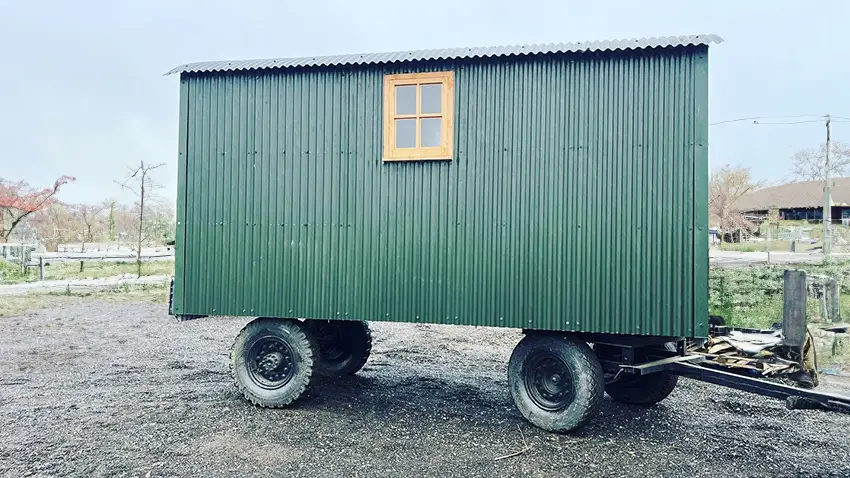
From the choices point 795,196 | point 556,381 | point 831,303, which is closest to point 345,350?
point 556,381

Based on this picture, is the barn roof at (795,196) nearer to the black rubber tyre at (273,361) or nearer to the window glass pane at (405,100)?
the window glass pane at (405,100)

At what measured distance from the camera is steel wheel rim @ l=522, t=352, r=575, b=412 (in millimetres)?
5785

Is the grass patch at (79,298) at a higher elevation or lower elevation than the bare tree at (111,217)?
lower

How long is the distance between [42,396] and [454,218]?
18.9 ft

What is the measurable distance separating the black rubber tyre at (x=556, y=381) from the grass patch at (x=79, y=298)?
1395 cm

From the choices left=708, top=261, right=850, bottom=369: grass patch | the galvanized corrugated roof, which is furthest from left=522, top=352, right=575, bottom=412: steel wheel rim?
left=708, top=261, right=850, bottom=369: grass patch

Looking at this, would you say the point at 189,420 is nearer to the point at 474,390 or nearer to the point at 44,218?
the point at 474,390

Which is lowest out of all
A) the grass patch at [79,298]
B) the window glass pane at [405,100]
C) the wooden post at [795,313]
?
the grass patch at [79,298]

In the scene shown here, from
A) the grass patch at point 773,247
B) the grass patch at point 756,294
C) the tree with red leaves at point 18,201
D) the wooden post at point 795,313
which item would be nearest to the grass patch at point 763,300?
the grass patch at point 756,294

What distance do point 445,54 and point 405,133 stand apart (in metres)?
0.98

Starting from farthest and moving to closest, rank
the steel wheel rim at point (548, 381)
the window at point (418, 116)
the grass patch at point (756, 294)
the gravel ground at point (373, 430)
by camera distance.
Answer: the grass patch at point (756, 294) < the window at point (418, 116) < the steel wheel rim at point (548, 381) < the gravel ground at point (373, 430)

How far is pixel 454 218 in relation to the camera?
6188mm

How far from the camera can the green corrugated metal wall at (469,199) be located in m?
5.61

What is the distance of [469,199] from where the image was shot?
6.15 m
